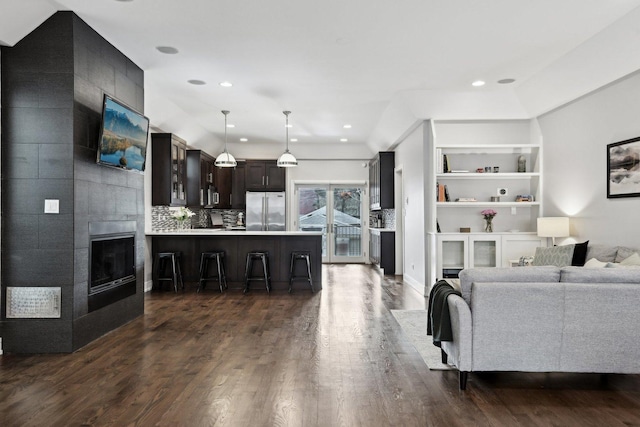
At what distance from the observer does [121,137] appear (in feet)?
15.5

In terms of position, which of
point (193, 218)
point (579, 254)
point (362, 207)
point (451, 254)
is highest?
point (362, 207)

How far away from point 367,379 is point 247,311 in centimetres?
275

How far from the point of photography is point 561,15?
412 centimetres

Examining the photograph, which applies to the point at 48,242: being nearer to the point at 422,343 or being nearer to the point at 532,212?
the point at 422,343

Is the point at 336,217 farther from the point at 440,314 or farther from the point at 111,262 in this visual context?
the point at 440,314

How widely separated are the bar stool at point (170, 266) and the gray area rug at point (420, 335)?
361 centimetres

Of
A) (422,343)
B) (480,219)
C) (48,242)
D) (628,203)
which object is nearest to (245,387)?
(422,343)

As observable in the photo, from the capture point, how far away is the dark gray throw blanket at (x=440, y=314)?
339cm

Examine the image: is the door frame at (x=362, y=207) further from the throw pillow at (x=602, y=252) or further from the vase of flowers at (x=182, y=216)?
the throw pillow at (x=602, y=252)

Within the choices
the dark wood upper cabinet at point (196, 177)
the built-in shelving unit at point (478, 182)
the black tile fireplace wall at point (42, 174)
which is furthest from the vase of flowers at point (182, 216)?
the built-in shelving unit at point (478, 182)

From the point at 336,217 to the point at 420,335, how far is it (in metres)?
7.32

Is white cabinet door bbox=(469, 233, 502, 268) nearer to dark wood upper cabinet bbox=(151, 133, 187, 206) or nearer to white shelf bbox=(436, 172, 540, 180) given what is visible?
white shelf bbox=(436, 172, 540, 180)

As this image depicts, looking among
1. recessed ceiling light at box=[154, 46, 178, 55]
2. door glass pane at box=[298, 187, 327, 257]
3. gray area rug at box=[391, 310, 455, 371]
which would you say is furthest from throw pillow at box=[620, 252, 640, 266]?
door glass pane at box=[298, 187, 327, 257]

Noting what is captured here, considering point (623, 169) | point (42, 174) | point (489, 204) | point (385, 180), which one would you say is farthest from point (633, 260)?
point (385, 180)
